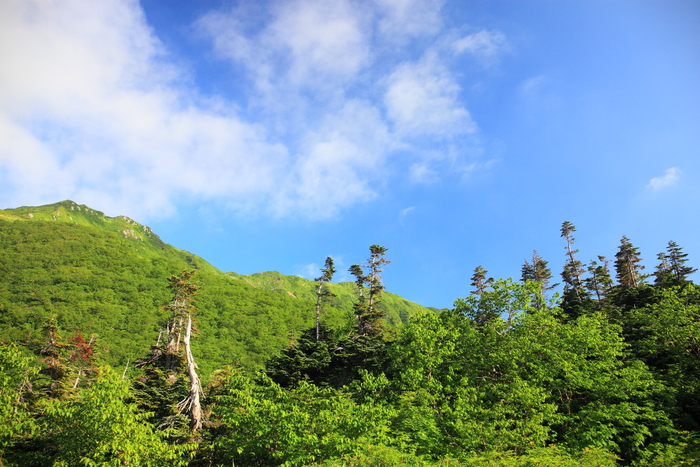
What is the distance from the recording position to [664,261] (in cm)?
5734

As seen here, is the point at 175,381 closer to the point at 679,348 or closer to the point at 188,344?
the point at 188,344

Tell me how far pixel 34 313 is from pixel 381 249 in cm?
9314

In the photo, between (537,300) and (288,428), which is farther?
(537,300)

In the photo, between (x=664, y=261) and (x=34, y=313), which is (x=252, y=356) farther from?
(x=664, y=261)

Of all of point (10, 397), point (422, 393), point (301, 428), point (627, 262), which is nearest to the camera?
point (10, 397)

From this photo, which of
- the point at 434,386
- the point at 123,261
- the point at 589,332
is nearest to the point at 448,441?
the point at 434,386

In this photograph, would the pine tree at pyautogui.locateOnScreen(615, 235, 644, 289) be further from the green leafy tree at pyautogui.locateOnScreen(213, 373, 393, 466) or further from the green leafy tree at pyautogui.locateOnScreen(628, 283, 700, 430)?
the green leafy tree at pyautogui.locateOnScreen(213, 373, 393, 466)

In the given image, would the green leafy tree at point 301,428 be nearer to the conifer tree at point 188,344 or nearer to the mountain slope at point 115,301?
the conifer tree at point 188,344

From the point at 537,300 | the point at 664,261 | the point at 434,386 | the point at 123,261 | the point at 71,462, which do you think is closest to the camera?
the point at 71,462

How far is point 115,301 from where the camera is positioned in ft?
328

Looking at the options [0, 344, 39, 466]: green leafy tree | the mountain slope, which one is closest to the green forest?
[0, 344, 39, 466]: green leafy tree

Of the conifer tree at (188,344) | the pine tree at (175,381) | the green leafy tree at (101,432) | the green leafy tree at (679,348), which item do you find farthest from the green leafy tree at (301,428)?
the green leafy tree at (679,348)

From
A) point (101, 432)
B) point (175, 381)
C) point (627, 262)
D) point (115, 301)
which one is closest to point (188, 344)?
point (175, 381)

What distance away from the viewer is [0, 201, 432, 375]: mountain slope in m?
84.6
